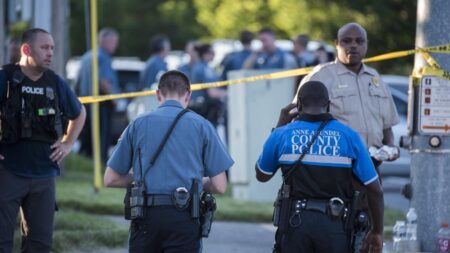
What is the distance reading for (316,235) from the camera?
684 centimetres

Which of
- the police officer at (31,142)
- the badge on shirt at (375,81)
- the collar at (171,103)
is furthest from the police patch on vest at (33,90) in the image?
the badge on shirt at (375,81)

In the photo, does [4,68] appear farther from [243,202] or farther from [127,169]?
[243,202]

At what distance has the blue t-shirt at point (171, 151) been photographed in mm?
6816

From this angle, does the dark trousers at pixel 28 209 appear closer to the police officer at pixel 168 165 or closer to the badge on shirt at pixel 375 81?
the police officer at pixel 168 165

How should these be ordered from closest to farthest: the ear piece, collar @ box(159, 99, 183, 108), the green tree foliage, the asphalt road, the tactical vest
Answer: collar @ box(159, 99, 183, 108)
the tactical vest
the ear piece
the asphalt road
the green tree foliage

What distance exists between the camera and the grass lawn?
10039mm

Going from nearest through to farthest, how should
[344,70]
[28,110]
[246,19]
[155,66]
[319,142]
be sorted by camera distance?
[319,142] < [28,110] < [344,70] < [155,66] < [246,19]

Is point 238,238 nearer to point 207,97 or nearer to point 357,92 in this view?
point 357,92

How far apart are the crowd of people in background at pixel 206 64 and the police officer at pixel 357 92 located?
6.96 m

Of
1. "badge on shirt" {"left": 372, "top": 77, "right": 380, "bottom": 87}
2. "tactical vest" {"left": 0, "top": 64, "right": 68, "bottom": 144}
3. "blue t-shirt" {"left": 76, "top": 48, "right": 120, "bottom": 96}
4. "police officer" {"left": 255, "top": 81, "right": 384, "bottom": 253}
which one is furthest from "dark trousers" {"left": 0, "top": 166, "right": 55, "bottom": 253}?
"blue t-shirt" {"left": 76, "top": 48, "right": 120, "bottom": 96}

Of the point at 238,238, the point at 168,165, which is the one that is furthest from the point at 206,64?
the point at 168,165

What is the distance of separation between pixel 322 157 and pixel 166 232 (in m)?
1.03

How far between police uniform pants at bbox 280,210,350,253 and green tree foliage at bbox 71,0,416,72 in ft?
60.7

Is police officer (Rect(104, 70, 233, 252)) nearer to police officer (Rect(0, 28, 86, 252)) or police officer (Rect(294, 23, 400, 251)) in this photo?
police officer (Rect(0, 28, 86, 252))
